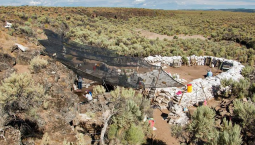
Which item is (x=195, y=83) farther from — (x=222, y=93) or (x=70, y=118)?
(x=70, y=118)

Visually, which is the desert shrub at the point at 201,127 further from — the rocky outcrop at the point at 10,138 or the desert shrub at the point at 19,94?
the desert shrub at the point at 19,94

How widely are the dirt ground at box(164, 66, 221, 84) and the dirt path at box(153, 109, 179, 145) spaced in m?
5.28

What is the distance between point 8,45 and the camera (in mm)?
11188

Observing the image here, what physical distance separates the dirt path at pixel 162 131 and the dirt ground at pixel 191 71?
528 cm

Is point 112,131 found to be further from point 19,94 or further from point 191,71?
point 191,71

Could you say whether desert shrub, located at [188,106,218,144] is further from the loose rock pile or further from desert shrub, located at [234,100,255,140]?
the loose rock pile

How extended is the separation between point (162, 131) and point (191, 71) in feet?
26.8

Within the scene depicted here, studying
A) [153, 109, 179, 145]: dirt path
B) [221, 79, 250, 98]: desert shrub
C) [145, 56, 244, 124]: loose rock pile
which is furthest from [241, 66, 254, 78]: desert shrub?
[153, 109, 179, 145]: dirt path

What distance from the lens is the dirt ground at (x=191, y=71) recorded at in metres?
13.0

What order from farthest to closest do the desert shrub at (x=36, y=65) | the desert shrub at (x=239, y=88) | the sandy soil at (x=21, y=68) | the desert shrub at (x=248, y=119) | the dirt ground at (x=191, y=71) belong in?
1. the dirt ground at (x=191, y=71)
2. the desert shrub at (x=239, y=88)
3. the sandy soil at (x=21, y=68)
4. the desert shrub at (x=36, y=65)
5. the desert shrub at (x=248, y=119)

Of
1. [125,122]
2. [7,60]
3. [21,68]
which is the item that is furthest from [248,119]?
[7,60]

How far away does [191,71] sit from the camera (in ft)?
46.1

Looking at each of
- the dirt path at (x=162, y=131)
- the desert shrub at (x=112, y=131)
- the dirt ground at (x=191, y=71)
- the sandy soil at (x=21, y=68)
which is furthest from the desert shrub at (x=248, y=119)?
the sandy soil at (x=21, y=68)

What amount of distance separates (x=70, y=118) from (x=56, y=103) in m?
0.87
